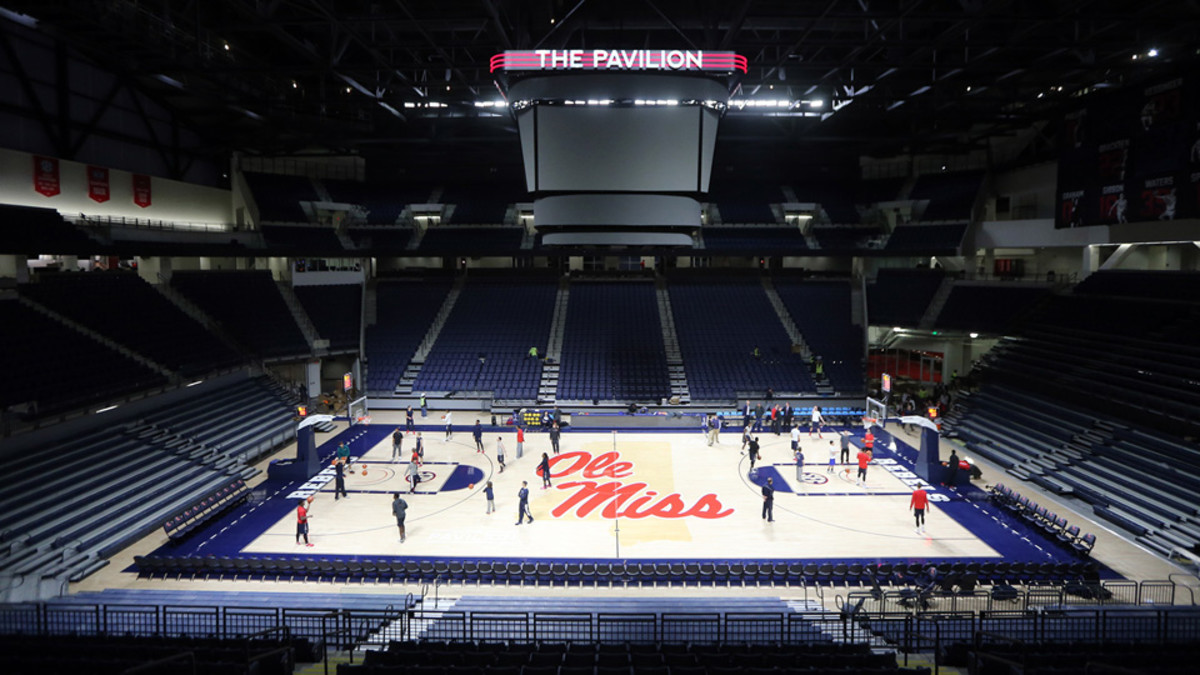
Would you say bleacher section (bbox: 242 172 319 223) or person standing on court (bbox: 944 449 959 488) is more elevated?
bleacher section (bbox: 242 172 319 223)

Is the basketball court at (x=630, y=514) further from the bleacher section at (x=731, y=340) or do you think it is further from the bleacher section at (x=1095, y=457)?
the bleacher section at (x=731, y=340)

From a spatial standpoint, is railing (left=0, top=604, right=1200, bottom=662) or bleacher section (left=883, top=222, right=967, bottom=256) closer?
railing (left=0, top=604, right=1200, bottom=662)

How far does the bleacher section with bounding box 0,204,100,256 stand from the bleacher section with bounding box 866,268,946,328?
3881 centimetres

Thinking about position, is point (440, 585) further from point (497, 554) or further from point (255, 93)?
point (255, 93)

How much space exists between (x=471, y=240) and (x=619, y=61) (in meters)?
31.4

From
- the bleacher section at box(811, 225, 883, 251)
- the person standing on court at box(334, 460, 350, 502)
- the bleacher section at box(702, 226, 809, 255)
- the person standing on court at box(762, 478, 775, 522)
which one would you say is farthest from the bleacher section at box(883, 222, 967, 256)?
the person standing on court at box(334, 460, 350, 502)

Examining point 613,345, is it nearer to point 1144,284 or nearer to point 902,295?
point 902,295

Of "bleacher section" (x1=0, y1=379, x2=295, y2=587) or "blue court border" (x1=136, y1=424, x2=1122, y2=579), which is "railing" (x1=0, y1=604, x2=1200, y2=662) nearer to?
"blue court border" (x1=136, y1=424, x2=1122, y2=579)

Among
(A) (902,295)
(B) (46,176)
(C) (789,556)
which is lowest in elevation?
(C) (789,556)

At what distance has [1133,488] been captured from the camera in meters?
19.8

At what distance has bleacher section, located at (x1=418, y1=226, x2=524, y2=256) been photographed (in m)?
40.1

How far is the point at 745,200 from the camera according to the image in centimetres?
4531

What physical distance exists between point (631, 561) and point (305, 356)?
79.9 ft

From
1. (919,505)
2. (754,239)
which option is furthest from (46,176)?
(754,239)
